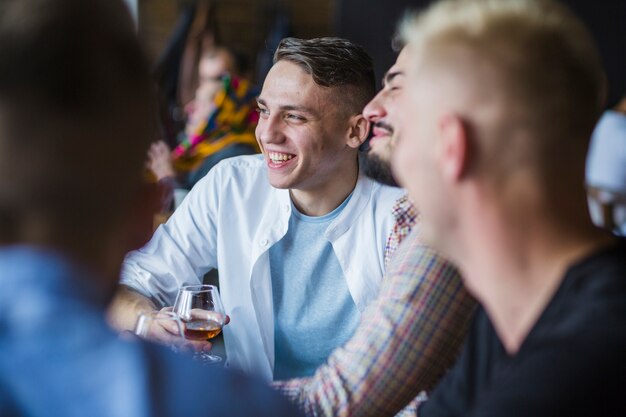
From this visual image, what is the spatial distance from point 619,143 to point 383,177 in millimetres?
1819

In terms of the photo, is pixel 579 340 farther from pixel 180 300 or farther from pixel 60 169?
pixel 180 300

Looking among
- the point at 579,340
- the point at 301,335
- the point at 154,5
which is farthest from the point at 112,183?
Answer: the point at 154,5

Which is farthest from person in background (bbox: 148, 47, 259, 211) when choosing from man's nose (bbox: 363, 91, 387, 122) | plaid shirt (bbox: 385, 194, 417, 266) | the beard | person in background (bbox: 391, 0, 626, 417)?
person in background (bbox: 391, 0, 626, 417)

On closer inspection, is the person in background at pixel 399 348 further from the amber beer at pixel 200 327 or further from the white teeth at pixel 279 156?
the white teeth at pixel 279 156

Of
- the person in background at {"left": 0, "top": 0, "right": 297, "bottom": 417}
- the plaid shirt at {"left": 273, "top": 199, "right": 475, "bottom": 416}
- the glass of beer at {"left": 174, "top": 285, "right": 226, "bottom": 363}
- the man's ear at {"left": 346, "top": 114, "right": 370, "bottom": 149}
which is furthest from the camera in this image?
the man's ear at {"left": 346, "top": 114, "right": 370, "bottom": 149}

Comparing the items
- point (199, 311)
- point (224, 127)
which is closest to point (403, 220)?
point (199, 311)

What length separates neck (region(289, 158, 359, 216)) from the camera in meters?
1.92

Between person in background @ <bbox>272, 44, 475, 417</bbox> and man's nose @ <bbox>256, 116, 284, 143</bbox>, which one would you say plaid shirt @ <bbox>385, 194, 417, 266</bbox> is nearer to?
person in background @ <bbox>272, 44, 475, 417</bbox>

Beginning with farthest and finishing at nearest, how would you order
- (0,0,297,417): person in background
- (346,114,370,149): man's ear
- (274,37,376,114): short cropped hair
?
(346,114,370,149): man's ear, (274,37,376,114): short cropped hair, (0,0,297,417): person in background

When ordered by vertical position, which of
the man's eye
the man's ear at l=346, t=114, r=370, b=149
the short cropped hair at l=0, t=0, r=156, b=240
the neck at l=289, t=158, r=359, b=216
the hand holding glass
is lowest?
the hand holding glass

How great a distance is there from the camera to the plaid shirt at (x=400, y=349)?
1113mm

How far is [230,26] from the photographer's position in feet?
22.1

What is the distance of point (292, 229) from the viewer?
1.89 metres

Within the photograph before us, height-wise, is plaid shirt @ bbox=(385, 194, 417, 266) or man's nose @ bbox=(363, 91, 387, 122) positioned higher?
man's nose @ bbox=(363, 91, 387, 122)
